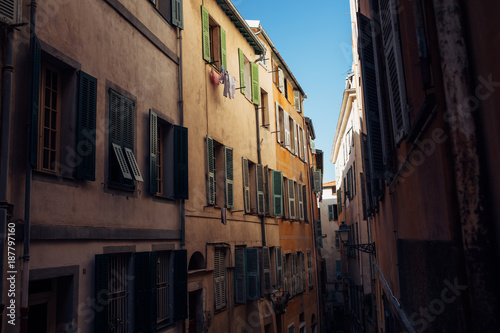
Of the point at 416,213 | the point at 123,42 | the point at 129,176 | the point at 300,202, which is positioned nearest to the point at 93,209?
the point at 129,176

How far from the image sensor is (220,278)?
12.2 meters

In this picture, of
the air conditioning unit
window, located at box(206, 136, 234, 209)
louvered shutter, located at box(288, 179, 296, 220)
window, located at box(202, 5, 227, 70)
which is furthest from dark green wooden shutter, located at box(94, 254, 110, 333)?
louvered shutter, located at box(288, 179, 296, 220)

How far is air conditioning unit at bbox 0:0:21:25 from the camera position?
17.8 ft

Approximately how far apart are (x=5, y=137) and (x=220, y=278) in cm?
780

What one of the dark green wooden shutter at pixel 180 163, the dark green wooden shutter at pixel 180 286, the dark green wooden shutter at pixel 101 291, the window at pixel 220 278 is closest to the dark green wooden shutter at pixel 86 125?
the dark green wooden shutter at pixel 101 291

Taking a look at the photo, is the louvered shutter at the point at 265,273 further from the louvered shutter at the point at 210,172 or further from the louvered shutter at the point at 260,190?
the louvered shutter at the point at 210,172

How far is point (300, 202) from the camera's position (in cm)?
2142

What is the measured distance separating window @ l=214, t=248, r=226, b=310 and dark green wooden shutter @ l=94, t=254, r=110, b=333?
15.9 ft

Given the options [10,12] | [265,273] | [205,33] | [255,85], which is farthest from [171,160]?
[255,85]

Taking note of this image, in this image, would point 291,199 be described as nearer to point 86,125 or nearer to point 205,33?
point 205,33

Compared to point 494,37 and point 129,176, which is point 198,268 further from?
point 494,37

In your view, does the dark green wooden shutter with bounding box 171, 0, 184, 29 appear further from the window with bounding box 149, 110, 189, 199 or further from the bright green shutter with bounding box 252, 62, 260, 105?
the bright green shutter with bounding box 252, 62, 260, 105

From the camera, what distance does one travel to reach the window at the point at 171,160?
9820 mm

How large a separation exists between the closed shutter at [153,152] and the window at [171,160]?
37 centimetres
